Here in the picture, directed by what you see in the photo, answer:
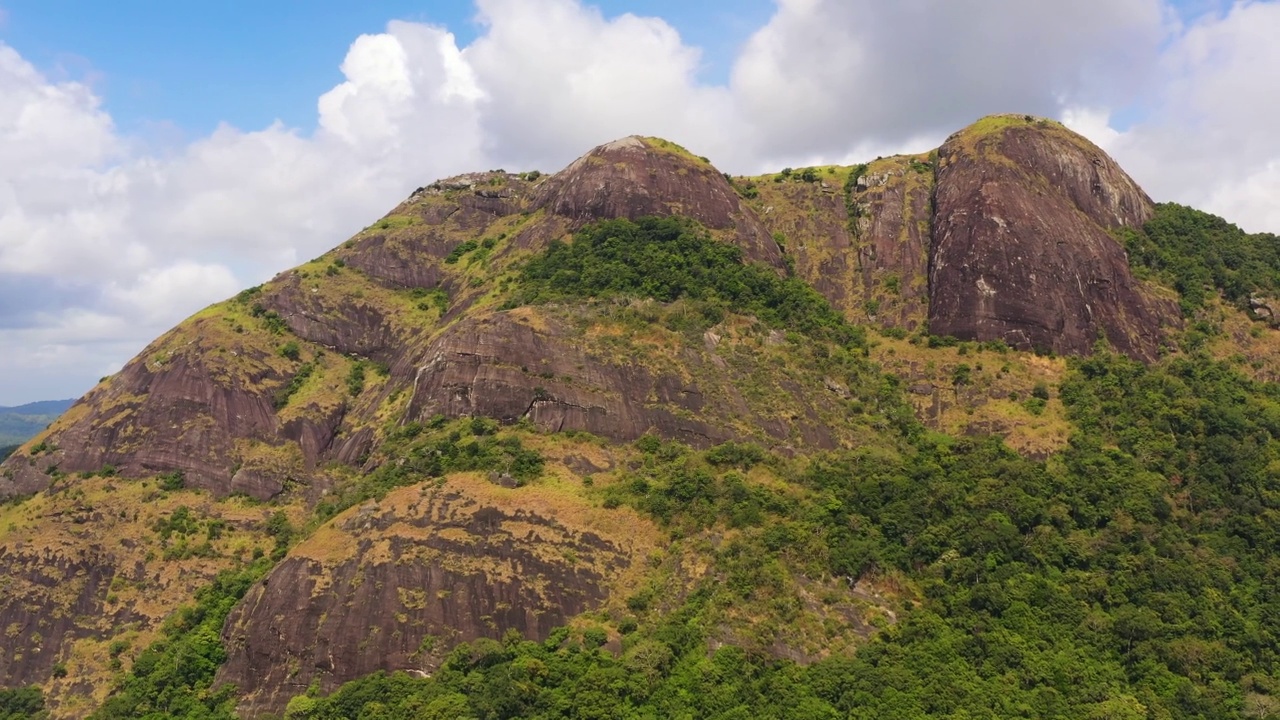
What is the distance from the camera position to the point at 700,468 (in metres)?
62.8

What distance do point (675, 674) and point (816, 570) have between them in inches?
492

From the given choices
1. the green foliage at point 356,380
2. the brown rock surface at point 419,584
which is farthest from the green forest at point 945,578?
the green foliage at point 356,380

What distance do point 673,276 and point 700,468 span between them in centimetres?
2616

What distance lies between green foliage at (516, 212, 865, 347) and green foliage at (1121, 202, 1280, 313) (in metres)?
32.3

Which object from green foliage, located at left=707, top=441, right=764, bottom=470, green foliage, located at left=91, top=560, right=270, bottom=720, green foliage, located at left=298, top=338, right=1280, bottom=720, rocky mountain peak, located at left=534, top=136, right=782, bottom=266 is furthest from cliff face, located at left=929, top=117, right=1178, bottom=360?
green foliage, located at left=91, top=560, right=270, bottom=720

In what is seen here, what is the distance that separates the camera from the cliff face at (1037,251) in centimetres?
7981

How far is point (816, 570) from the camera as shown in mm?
55688

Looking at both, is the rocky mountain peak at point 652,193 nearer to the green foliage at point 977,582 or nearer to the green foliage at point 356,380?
the green foliage at point 356,380

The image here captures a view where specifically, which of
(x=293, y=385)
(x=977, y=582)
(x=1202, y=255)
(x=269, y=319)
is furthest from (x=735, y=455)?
(x=1202, y=255)

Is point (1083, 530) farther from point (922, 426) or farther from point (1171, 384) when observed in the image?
point (1171, 384)

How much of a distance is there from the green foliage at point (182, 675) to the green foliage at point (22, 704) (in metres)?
4.99

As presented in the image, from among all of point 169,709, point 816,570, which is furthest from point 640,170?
point 169,709

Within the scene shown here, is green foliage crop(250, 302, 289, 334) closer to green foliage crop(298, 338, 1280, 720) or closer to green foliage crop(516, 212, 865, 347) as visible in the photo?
green foliage crop(516, 212, 865, 347)

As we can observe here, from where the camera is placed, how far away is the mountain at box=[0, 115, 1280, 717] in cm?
5053
